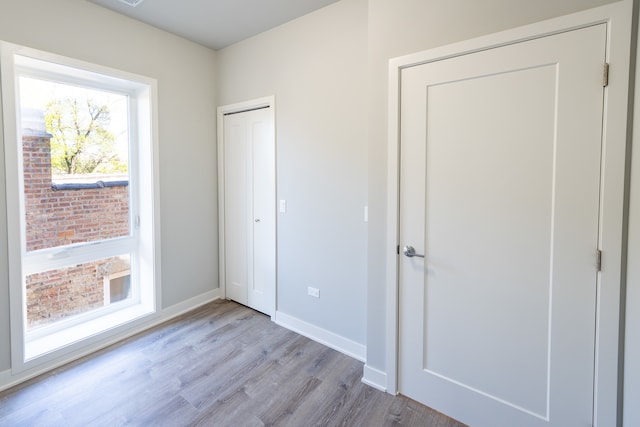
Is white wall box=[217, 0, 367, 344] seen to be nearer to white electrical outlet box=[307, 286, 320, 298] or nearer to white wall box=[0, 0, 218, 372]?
white electrical outlet box=[307, 286, 320, 298]

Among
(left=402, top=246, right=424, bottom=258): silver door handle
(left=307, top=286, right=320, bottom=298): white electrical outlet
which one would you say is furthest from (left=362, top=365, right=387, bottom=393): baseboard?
(left=402, top=246, right=424, bottom=258): silver door handle

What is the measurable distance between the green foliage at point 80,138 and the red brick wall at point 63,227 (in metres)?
0.09

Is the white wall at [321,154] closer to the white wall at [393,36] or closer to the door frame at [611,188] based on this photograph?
the white wall at [393,36]

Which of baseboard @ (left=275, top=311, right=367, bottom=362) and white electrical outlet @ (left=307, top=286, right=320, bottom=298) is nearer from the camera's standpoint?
baseboard @ (left=275, top=311, right=367, bottom=362)

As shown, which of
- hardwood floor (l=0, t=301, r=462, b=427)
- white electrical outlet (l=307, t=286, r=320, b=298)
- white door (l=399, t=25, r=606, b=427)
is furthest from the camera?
white electrical outlet (l=307, t=286, r=320, b=298)

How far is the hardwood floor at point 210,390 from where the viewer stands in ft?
5.87

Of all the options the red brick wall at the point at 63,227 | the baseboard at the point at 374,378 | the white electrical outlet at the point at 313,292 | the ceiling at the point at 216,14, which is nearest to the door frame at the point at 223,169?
the white electrical outlet at the point at 313,292

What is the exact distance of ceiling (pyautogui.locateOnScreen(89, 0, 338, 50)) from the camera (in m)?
2.34

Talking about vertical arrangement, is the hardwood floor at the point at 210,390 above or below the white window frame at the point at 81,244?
below

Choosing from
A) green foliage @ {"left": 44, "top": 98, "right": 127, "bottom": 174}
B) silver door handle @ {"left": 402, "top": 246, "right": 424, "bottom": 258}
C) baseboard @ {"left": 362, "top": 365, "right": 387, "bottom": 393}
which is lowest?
baseboard @ {"left": 362, "top": 365, "right": 387, "bottom": 393}

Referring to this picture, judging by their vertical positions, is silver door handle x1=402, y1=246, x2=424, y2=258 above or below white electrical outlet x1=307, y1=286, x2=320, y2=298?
above

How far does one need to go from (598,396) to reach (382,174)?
152cm

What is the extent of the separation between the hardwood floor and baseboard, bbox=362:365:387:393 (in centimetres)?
4

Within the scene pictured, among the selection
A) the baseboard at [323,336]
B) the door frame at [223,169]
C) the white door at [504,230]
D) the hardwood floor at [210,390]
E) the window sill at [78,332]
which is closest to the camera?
the white door at [504,230]
